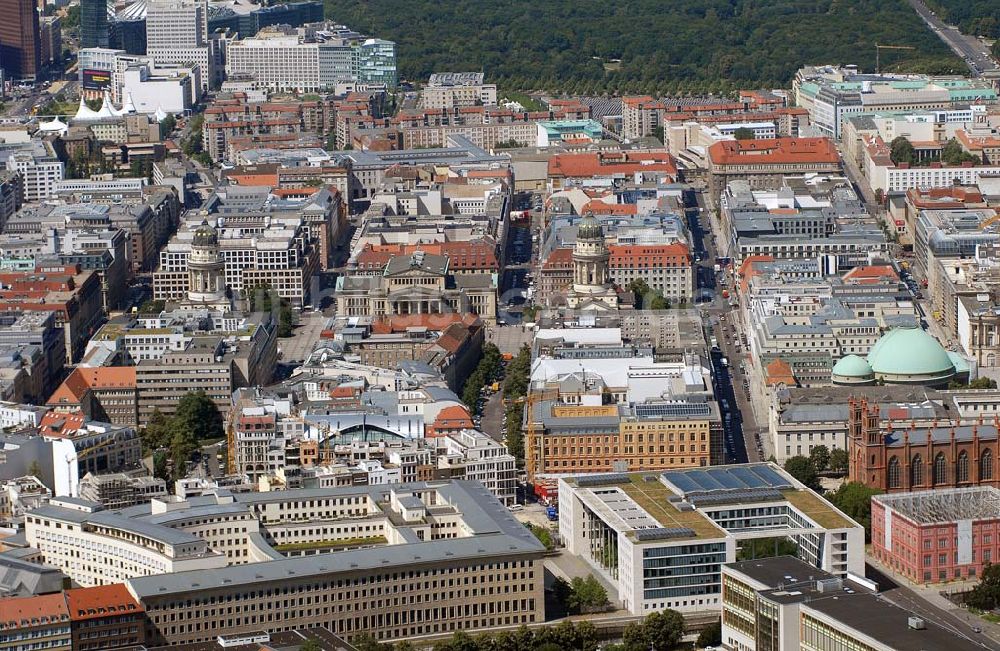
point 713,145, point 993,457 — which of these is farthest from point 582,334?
point 713,145

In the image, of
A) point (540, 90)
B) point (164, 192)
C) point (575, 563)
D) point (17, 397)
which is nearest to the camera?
point (575, 563)

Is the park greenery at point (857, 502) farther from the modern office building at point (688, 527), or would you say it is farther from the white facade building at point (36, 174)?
the white facade building at point (36, 174)

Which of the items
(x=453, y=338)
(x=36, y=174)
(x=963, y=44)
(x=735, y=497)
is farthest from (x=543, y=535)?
(x=963, y=44)

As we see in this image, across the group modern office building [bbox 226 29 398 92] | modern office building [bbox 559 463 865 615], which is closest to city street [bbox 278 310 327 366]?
modern office building [bbox 559 463 865 615]

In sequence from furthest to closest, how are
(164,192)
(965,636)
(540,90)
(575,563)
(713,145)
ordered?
(540,90), (713,145), (164,192), (575,563), (965,636)

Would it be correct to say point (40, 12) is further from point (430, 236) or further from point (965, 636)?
point (965, 636)

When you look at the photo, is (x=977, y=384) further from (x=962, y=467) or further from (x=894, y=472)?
(x=894, y=472)
